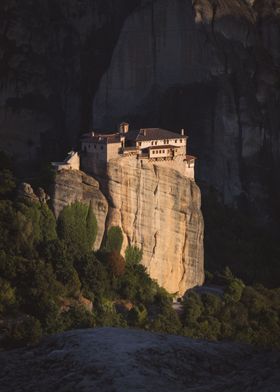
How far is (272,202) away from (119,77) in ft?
23.8

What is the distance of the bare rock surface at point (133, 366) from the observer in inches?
1212

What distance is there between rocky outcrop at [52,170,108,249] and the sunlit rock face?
33.5ft

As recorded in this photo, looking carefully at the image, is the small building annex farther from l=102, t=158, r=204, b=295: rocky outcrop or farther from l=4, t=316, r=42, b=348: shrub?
l=4, t=316, r=42, b=348: shrub

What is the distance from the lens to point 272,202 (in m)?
56.2

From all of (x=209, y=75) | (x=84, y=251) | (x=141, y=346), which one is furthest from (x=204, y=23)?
(x=141, y=346)

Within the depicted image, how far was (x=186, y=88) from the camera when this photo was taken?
55344 mm

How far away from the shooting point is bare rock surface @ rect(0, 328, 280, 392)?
101ft

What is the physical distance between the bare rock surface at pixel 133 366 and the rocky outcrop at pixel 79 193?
350 inches

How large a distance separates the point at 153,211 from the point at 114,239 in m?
1.63

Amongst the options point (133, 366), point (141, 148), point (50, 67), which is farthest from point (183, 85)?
point (133, 366)

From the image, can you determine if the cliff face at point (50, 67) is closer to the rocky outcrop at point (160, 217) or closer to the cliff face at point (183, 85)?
the cliff face at point (183, 85)

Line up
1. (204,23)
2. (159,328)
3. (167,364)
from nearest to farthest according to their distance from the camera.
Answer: (167,364)
(159,328)
(204,23)

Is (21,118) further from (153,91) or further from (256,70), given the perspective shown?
(256,70)

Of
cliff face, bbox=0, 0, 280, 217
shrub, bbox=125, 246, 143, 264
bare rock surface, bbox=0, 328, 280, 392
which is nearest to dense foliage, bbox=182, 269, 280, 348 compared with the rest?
shrub, bbox=125, 246, 143, 264
